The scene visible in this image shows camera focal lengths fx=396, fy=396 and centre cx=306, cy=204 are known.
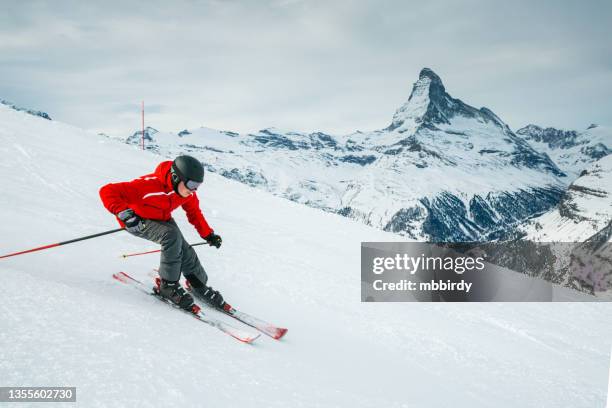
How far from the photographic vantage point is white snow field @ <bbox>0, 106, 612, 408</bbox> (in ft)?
9.46

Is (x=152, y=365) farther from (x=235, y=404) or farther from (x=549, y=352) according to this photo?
(x=549, y=352)

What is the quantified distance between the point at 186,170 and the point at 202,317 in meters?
1.75

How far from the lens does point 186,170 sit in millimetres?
4672

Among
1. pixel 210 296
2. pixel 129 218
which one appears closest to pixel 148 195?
pixel 129 218

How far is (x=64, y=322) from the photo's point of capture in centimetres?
325

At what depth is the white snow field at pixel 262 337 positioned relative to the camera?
2.88 meters

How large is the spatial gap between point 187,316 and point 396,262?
8179 mm

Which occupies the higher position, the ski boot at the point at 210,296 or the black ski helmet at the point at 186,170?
the black ski helmet at the point at 186,170

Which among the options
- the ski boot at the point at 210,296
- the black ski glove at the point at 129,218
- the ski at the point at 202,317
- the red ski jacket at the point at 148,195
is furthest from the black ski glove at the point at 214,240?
the black ski glove at the point at 129,218

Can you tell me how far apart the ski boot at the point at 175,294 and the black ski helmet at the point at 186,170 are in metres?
1.29

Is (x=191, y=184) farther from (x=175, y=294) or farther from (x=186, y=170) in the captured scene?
(x=175, y=294)

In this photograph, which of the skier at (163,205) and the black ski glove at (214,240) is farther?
the black ski glove at (214,240)

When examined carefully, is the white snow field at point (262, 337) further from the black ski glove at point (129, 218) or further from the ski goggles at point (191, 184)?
the ski goggles at point (191, 184)

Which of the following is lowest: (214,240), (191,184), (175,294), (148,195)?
(175,294)
